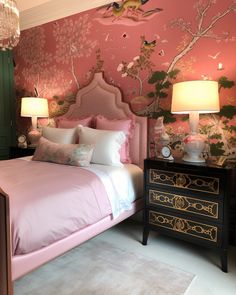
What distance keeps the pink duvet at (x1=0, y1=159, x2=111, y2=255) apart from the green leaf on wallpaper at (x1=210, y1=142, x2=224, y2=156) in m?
1.19

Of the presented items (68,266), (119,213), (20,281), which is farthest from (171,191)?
(20,281)

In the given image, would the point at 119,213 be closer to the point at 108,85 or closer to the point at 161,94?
the point at 161,94

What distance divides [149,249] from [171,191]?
0.59m

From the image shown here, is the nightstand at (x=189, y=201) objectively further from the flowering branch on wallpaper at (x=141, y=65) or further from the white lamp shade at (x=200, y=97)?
the flowering branch on wallpaper at (x=141, y=65)

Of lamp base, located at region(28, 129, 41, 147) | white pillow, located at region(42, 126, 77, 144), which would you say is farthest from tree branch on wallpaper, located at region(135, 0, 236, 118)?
lamp base, located at region(28, 129, 41, 147)

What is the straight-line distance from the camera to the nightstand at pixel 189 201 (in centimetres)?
197

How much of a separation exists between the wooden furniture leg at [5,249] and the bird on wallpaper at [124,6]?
8.53ft

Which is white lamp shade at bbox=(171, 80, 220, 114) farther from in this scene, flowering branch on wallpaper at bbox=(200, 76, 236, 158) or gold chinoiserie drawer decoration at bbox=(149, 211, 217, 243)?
gold chinoiserie drawer decoration at bbox=(149, 211, 217, 243)

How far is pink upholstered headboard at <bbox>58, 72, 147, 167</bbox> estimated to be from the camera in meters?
2.87

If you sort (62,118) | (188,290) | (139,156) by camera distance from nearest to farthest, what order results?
(188,290)
(139,156)
(62,118)

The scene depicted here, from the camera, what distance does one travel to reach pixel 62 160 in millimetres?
2555

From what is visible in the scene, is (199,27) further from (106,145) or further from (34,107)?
(34,107)

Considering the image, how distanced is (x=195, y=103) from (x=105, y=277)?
158 cm

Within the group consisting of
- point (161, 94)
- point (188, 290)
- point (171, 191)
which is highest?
point (161, 94)
